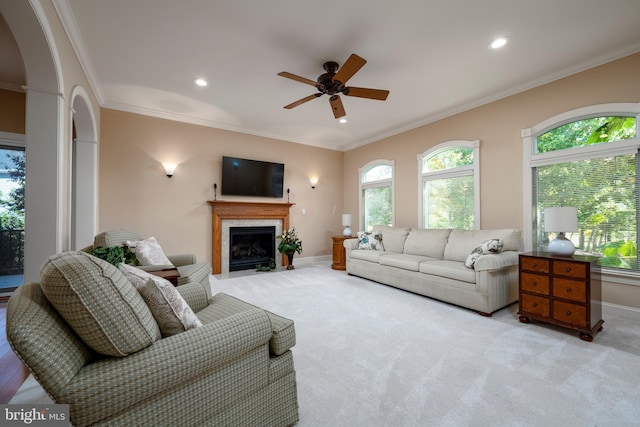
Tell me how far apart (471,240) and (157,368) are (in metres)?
3.91

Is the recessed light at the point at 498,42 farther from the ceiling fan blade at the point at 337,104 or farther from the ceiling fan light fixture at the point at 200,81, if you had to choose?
the ceiling fan light fixture at the point at 200,81

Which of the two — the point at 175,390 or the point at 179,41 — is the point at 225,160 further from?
the point at 175,390

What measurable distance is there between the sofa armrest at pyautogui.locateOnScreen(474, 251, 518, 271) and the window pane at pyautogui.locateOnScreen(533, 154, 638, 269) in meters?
0.85

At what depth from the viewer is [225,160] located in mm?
5246

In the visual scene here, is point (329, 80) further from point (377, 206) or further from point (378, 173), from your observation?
point (377, 206)

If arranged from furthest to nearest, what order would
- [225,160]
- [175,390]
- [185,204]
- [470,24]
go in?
[225,160]
[185,204]
[470,24]
[175,390]

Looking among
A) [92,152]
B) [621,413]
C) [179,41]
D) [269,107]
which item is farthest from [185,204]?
[621,413]

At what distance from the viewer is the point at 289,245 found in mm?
5621

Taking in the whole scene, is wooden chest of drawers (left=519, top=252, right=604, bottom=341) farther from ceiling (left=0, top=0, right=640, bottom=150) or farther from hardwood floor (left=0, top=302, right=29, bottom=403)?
hardwood floor (left=0, top=302, right=29, bottom=403)

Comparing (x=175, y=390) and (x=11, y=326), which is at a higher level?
(x=11, y=326)

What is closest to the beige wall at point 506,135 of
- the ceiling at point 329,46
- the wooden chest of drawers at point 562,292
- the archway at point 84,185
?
the ceiling at point 329,46

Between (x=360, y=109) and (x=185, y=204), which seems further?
(x=185, y=204)

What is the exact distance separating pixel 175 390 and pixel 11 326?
0.59m

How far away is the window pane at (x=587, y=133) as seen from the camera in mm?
2984
